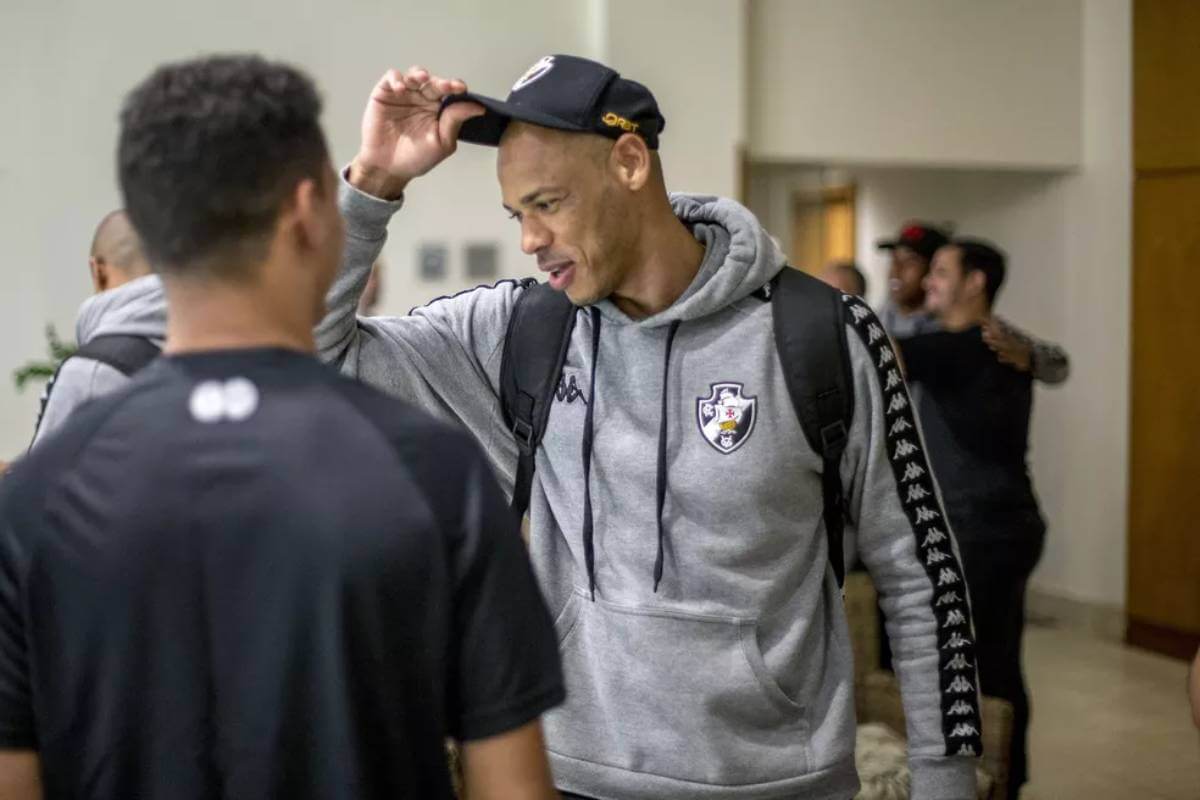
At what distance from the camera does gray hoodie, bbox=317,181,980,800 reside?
1.68m

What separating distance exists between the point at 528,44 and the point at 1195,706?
438 cm

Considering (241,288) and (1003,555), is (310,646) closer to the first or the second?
(241,288)

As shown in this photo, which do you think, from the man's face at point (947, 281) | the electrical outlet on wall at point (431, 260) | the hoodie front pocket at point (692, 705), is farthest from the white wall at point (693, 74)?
the hoodie front pocket at point (692, 705)

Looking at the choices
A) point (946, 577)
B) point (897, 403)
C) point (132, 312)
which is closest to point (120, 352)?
point (132, 312)

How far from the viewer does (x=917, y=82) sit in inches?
245

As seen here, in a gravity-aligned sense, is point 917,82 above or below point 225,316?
above

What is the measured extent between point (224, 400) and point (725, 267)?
35.1 inches

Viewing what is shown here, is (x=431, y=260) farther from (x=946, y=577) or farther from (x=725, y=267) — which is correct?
(x=946, y=577)

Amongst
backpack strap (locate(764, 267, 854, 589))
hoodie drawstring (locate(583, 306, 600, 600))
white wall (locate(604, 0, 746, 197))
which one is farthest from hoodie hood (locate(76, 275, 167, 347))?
white wall (locate(604, 0, 746, 197))

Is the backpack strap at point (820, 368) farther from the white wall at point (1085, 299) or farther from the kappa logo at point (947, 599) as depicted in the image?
the white wall at point (1085, 299)

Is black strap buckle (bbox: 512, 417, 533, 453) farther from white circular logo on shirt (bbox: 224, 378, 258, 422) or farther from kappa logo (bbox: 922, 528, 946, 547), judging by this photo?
white circular logo on shirt (bbox: 224, 378, 258, 422)

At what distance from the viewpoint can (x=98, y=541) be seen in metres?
1.01

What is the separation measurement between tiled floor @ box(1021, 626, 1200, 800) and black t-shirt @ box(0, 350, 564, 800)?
3657mm

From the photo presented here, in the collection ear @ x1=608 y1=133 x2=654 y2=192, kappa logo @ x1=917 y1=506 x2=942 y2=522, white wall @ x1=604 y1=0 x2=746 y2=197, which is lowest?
kappa logo @ x1=917 y1=506 x2=942 y2=522
